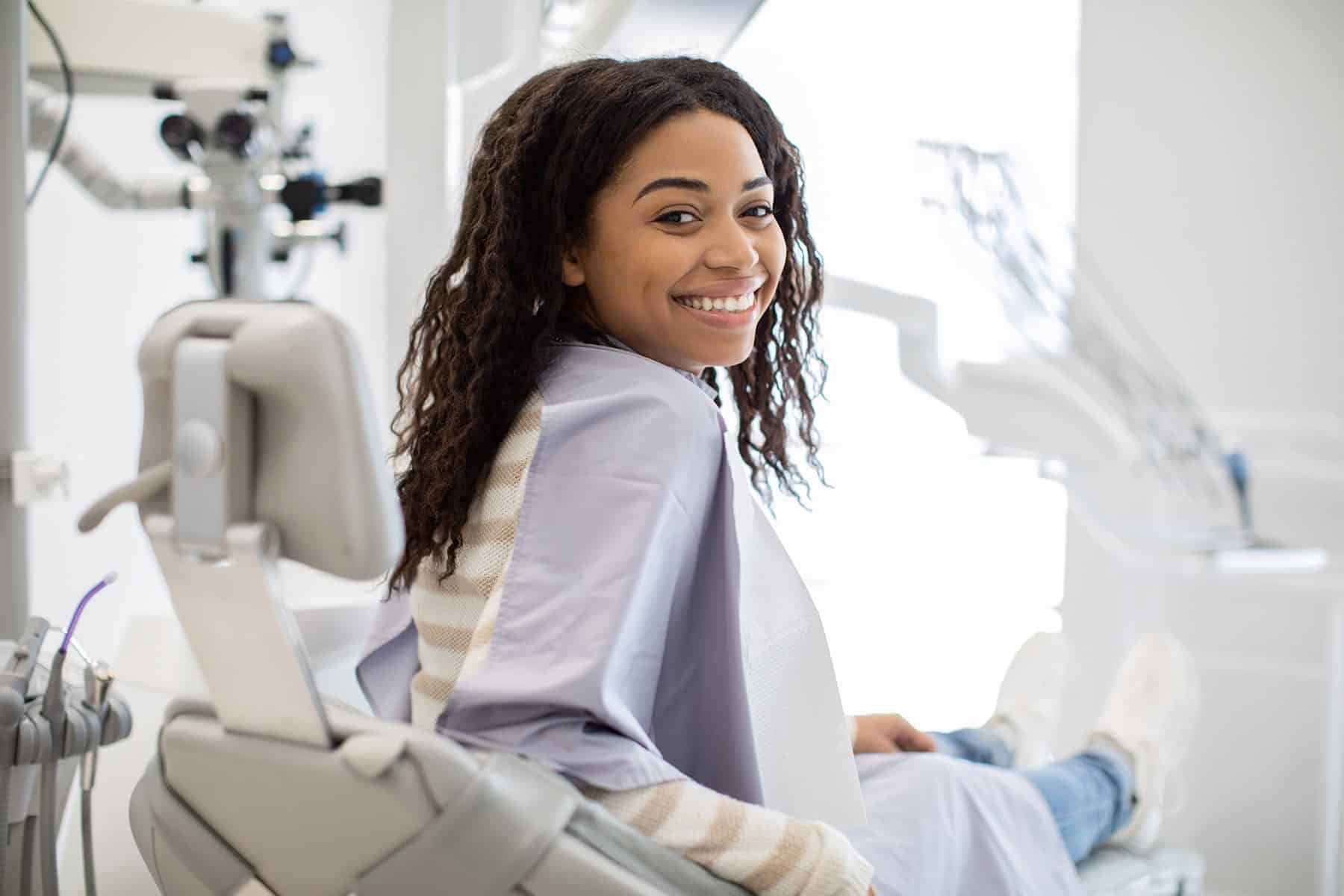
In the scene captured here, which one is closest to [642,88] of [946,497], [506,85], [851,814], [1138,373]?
[851,814]

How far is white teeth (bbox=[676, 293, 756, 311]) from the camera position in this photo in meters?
1.06

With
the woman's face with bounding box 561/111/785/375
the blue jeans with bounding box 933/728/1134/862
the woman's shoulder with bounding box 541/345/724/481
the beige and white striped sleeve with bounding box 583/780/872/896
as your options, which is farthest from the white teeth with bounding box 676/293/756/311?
the blue jeans with bounding box 933/728/1134/862

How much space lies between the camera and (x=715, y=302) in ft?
3.49

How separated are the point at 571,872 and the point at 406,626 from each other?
0.47m

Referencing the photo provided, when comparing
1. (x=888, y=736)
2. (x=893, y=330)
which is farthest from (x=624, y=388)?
(x=893, y=330)

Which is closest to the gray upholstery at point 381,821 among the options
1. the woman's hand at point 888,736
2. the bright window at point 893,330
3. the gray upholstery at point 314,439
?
the gray upholstery at point 314,439

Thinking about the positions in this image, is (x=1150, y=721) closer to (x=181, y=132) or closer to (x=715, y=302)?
(x=715, y=302)

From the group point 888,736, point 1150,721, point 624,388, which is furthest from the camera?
point 1150,721

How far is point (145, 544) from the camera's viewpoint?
237 cm

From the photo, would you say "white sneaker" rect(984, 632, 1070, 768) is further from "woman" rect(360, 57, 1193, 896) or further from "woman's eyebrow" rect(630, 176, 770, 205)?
"woman's eyebrow" rect(630, 176, 770, 205)

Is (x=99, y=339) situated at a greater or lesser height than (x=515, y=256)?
lesser

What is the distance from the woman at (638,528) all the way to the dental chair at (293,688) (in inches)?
3.7

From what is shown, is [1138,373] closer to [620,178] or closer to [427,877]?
[620,178]

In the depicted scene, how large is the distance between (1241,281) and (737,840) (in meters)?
2.61
